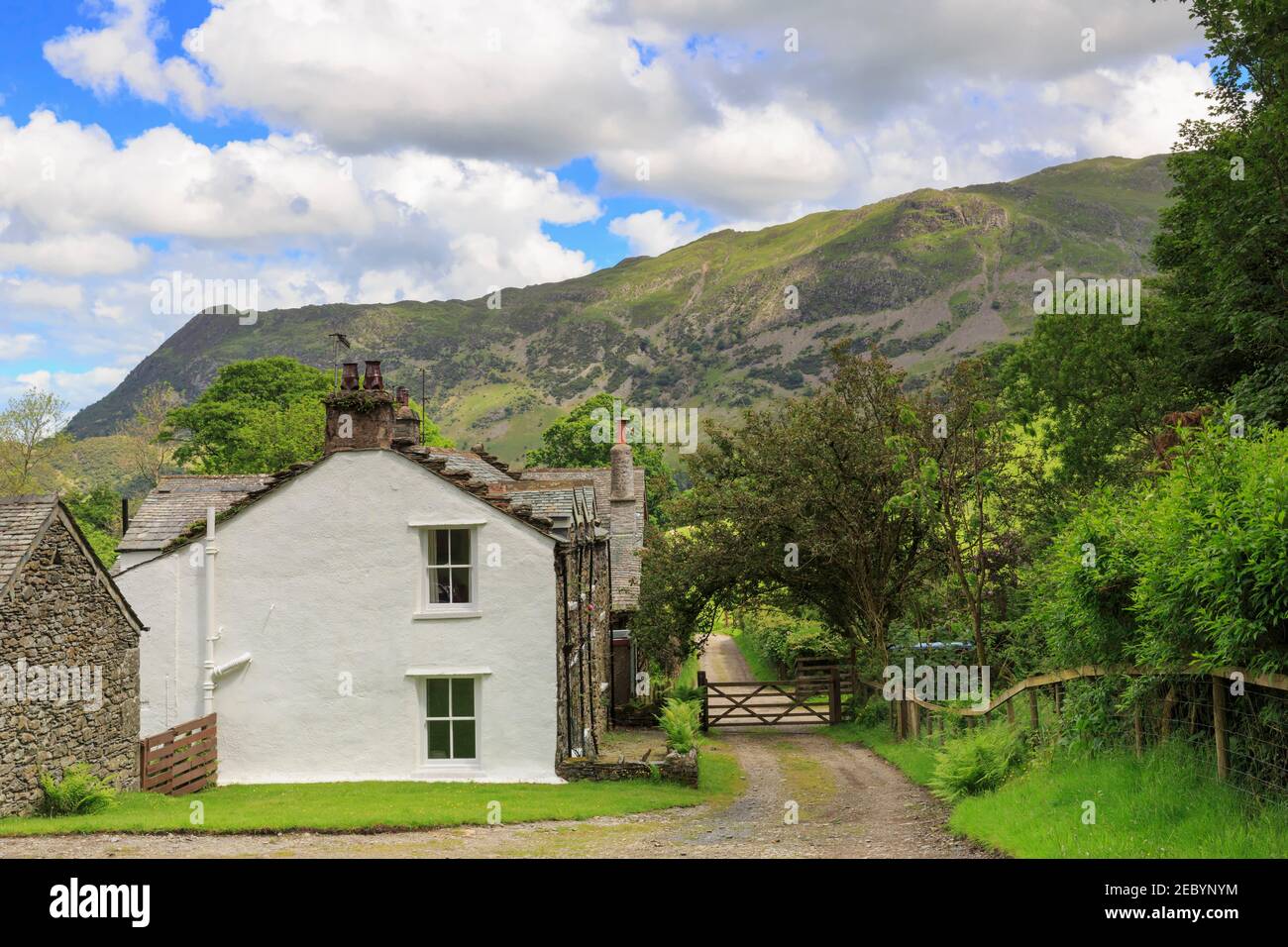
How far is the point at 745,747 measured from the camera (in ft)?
97.7

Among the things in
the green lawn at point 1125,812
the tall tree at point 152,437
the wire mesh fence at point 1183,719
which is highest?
the tall tree at point 152,437

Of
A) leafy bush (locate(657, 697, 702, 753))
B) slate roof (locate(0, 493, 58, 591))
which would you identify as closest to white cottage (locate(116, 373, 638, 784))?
leafy bush (locate(657, 697, 702, 753))

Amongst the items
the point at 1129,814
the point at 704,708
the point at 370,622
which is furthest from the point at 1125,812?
the point at 704,708

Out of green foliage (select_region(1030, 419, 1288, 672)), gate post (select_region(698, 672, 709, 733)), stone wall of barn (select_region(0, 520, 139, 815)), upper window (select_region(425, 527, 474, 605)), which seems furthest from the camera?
gate post (select_region(698, 672, 709, 733))

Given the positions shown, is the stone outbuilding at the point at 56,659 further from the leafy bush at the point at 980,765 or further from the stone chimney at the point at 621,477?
the stone chimney at the point at 621,477

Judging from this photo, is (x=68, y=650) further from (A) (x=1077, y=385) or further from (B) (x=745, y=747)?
(A) (x=1077, y=385)

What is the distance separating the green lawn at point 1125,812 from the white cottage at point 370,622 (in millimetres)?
10251

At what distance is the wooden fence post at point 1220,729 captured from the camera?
1034cm

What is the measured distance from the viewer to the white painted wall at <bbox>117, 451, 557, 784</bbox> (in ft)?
73.2

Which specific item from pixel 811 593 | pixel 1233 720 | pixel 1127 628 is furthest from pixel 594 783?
→ pixel 811 593

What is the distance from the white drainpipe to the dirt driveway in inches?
297

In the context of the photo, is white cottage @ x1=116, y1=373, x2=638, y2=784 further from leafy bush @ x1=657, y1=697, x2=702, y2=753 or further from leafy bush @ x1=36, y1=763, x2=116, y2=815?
leafy bush @ x1=36, y1=763, x2=116, y2=815

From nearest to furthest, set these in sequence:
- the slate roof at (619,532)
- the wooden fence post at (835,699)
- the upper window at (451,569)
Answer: the upper window at (451,569) < the wooden fence post at (835,699) < the slate roof at (619,532)

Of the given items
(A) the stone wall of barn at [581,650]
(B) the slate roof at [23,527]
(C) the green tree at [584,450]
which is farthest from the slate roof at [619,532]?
(C) the green tree at [584,450]
